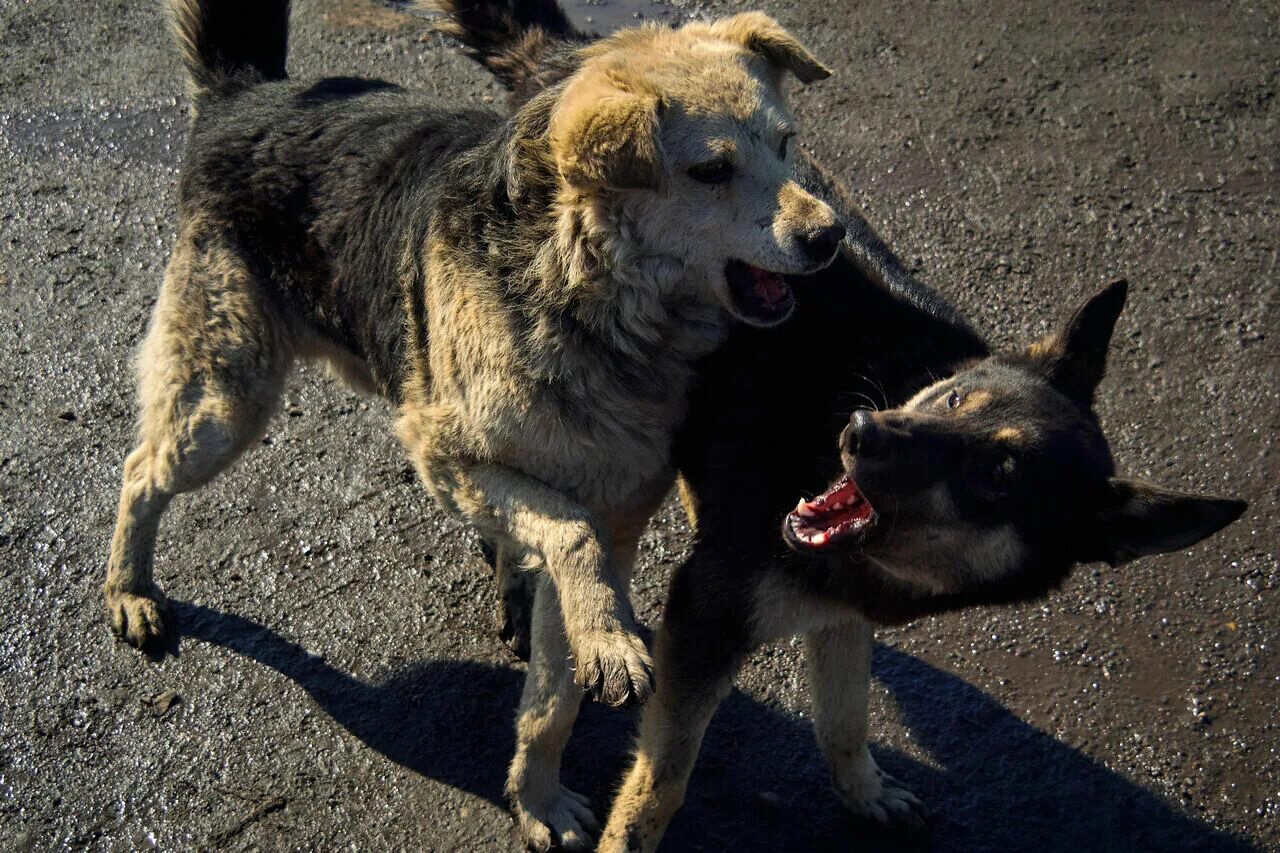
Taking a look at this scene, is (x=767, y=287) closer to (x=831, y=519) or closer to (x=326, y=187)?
(x=831, y=519)

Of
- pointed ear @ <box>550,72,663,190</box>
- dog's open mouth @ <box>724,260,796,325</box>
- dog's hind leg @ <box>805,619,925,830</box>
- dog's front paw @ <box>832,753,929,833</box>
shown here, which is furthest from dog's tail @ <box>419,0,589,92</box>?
dog's front paw @ <box>832,753,929,833</box>

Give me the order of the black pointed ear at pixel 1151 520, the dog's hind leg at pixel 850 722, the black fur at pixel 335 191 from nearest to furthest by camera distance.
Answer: the black pointed ear at pixel 1151 520 < the dog's hind leg at pixel 850 722 < the black fur at pixel 335 191

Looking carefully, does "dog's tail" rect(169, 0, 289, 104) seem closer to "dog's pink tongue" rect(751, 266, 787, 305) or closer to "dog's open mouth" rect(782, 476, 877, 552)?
"dog's pink tongue" rect(751, 266, 787, 305)

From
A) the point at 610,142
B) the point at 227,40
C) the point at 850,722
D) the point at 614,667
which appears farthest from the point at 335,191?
the point at 850,722

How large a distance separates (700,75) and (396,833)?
2830 millimetres

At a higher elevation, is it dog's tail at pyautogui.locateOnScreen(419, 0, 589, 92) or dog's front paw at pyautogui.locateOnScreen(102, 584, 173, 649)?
dog's tail at pyautogui.locateOnScreen(419, 0, 589, 92)

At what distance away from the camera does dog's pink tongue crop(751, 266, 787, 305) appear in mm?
3539

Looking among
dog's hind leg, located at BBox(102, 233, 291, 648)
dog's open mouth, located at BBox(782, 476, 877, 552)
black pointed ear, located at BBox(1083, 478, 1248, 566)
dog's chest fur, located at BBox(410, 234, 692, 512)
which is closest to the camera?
black pointed ear, located at BBox(1083, 478, 1248, 566)

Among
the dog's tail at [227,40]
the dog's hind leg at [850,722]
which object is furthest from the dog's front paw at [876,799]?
the dog's tail at [227,40]

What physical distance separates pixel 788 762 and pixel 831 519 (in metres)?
1.26

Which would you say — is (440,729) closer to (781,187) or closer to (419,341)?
(419,341)

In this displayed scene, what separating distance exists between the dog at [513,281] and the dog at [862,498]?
0.81 ft

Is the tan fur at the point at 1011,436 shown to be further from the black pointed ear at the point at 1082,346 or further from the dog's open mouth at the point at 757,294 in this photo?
the dog's open mouth at the point at 757,294

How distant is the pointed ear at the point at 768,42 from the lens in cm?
385
